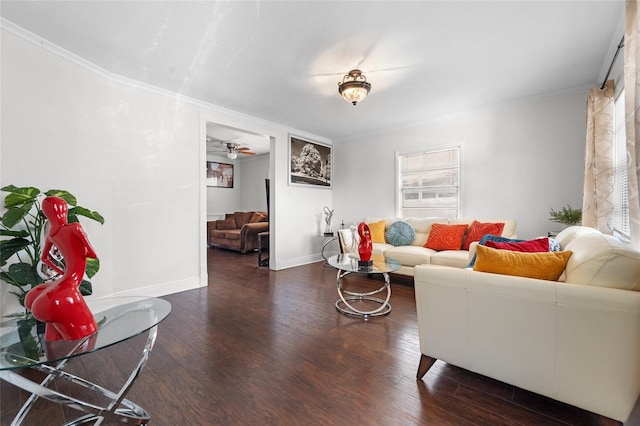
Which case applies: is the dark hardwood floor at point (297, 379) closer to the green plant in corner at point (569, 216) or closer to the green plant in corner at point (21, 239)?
→ the green plant in corner at point (21, 239)

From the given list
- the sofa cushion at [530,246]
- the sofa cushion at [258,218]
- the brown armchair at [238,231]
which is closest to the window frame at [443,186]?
the sofa cushion at [530,246]

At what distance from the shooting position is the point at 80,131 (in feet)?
8.75

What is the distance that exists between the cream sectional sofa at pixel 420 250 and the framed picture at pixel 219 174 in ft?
17.1

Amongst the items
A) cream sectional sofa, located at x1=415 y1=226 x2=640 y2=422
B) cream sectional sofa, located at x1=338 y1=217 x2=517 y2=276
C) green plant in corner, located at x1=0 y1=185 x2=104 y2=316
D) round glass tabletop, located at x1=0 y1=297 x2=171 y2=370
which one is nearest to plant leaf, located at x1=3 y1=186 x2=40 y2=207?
green plant in corner, located at x1=0 y1=185 x2=104 y2=316

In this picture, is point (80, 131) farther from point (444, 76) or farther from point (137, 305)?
point (444, 76)

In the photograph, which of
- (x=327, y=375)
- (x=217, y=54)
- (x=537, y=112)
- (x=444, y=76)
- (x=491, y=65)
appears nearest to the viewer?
(x=327, y=375)

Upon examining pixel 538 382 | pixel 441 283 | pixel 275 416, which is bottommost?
pixel 275 416

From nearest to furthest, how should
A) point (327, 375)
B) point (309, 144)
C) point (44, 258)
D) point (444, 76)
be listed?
point (44, 258), point (327, 375), point (444, 76), point (309, 144)

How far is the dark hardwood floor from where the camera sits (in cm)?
138

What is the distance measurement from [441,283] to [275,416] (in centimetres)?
115

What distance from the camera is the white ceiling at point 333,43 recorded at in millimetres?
2004

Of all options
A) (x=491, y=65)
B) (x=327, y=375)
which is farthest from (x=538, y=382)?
(x=491, y=65)

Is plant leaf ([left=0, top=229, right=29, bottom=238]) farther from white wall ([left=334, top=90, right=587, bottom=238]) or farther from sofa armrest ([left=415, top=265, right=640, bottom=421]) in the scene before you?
white wall ([left=334, top=90, right=587, bottom=238])

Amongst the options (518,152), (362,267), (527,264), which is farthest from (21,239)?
(518,152)
